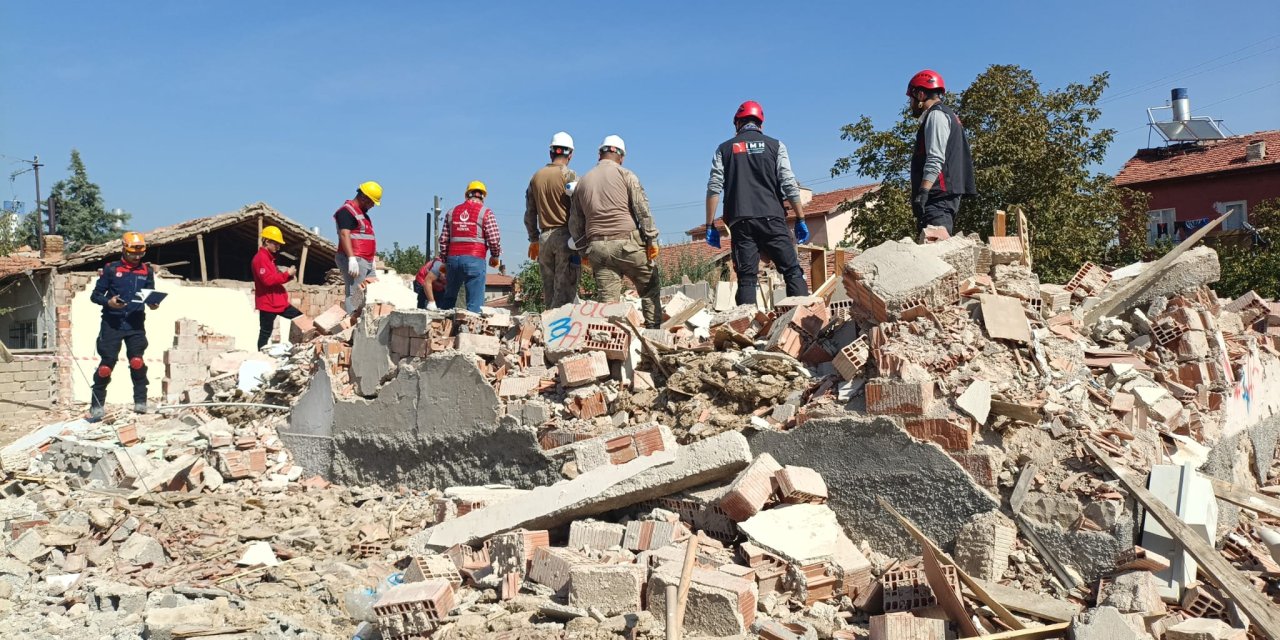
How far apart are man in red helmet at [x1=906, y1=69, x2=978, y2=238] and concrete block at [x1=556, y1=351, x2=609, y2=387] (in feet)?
7.54

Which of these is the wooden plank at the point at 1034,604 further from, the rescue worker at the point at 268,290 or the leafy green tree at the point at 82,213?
the leafy green tree at the point at 82,213

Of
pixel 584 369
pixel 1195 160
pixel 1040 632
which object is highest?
pixel 1195 160

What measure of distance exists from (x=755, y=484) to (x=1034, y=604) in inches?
50.5

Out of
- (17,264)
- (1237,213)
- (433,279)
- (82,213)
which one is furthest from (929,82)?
(82,213)

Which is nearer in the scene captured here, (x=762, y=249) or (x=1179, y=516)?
(x=1179, y=516)

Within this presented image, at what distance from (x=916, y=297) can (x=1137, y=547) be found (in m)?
1.56

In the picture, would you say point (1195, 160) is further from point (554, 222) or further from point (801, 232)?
point (554, 222)

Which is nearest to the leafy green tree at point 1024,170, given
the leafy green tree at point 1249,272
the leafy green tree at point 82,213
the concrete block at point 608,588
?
the leafy green tree at point 1249,272

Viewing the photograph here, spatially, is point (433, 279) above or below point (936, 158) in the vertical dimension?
below

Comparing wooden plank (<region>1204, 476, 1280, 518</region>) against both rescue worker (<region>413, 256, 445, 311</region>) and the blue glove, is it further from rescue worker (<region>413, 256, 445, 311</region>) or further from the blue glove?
rescue worker (<region>413, 256, 445, 311</region>)

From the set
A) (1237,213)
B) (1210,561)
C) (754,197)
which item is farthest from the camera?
(1237,213)

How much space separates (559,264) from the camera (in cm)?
773

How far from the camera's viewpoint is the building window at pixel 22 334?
17.8m

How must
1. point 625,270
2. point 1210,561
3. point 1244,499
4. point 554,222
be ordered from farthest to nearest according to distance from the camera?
point 554,222
point 625,270
point 1244,499
point 1210,561
